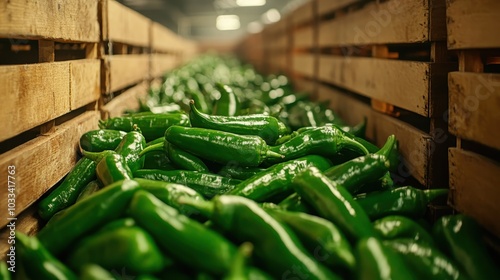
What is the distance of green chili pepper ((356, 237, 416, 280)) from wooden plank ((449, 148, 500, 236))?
0.62 meters

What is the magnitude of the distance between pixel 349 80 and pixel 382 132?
120 cm

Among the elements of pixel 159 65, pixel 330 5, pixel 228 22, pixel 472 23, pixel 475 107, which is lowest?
pixel 475 107

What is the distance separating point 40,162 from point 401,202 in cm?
186

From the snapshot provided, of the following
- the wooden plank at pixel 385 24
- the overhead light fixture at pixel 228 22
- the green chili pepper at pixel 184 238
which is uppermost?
the overhead light fixture at pixel 228 22

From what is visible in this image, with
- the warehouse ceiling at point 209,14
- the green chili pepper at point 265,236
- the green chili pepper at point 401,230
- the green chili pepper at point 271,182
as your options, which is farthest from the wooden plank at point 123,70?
the warehouse ceiling at point 209,14

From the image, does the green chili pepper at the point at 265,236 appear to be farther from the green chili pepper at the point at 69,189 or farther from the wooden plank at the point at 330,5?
the wooden plank at the point at 330,5

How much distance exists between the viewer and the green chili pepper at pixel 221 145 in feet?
9.02

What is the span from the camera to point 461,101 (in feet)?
7.55

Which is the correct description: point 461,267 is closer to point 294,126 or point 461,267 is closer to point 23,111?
point 23,111

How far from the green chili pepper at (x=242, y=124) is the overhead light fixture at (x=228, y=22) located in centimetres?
3478

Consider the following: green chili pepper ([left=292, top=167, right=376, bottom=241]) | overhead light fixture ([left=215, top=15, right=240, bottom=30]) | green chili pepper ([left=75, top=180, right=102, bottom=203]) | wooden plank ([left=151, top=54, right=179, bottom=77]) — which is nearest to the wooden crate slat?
green chili pepper ([left=292, top=167, right=376, bottom=241])

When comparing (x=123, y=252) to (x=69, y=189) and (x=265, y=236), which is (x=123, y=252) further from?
(x=69, y=189)

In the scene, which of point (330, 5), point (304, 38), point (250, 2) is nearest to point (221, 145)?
point (330, 5)

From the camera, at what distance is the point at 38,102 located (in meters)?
2.45
